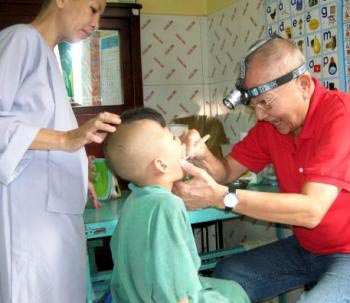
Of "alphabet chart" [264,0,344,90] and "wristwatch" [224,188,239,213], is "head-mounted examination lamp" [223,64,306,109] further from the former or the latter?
"alphabet chart" [264,0,344,90]

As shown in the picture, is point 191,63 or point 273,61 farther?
point 191,63

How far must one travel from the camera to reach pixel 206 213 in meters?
1.81

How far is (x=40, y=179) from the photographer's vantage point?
1.32m

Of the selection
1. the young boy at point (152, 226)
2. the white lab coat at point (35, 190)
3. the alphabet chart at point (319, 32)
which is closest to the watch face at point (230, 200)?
the young boy at point (152, 226)

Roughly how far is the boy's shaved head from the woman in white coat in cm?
15

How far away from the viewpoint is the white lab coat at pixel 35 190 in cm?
128

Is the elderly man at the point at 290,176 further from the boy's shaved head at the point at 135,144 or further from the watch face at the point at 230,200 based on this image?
the boy's shaved head at the point at 135,144

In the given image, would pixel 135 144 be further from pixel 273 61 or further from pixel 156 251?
pixel 273 61

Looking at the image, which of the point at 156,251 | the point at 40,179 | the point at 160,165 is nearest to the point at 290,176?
the point at 160,165

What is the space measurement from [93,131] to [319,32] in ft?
4.20

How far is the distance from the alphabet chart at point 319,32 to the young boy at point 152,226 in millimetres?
Result: 1011

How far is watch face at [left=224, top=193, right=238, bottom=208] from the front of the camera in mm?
1229

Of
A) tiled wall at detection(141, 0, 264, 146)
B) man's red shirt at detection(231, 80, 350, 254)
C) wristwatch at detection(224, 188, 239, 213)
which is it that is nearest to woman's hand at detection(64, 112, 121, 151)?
wristwatch at detection(224, 188, 239, 213)

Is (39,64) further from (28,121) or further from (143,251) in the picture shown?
(143,251)
